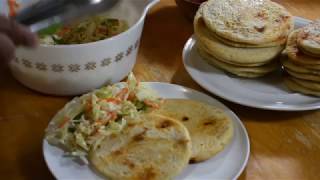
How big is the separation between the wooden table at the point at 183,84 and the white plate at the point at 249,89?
35 mm

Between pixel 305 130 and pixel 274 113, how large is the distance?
0.07 metres

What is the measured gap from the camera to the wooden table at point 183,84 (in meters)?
0.88

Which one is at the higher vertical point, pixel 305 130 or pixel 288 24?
pixel 288 24

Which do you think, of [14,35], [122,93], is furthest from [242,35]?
[14,35]

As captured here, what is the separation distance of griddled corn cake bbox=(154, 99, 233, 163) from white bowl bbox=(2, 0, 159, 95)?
0.46ft

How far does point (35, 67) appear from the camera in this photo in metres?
0.96

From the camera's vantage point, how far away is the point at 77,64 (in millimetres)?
950

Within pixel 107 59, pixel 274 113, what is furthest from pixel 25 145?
pixel 274 113

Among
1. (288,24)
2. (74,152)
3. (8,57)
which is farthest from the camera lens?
(288,24)

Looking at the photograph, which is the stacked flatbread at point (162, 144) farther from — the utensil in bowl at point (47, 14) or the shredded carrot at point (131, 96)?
the utensil in bowl at point (47, 14)

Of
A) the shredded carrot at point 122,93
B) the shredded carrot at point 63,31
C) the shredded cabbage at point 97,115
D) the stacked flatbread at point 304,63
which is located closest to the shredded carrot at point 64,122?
the shredded cabbage at point 97,115

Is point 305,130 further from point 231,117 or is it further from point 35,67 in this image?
point 35,67

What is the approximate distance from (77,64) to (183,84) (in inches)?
9.9

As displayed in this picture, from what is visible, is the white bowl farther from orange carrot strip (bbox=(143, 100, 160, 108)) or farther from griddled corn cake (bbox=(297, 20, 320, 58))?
griddled corn cake (bbox=(297, 20, 320, 58))
